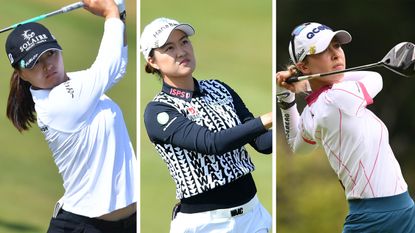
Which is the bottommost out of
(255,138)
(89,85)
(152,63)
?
(255,138)

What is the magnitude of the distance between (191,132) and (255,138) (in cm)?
40

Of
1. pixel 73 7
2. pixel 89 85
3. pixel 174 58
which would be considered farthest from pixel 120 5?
pixel 174 58

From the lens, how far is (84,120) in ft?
12.8

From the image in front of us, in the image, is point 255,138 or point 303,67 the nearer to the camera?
point 255,138

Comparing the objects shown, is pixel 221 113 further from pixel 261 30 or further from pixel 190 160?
pixel 261 30

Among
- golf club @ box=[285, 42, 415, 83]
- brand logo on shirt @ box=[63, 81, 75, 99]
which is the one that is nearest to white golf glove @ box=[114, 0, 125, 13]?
brand logo on shirt @ box=[63, 81, 75, 99]

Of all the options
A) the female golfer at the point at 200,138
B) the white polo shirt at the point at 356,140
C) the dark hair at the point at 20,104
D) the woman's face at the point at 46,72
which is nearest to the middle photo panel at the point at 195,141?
the female golfer at the point at 200,138

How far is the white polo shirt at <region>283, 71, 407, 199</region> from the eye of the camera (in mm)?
3648

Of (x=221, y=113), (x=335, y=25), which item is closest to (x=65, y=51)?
(x=221, y=113)

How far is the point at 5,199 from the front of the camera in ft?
14.4

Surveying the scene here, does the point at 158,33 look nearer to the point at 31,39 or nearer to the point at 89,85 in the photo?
the point at 89,85

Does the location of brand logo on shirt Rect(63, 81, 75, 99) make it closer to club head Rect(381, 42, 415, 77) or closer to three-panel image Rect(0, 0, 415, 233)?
three-panel image Rect(0, 0, 415, 233)

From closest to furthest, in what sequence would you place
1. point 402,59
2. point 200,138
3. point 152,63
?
1. point 200,138
2. point 152,63
3. point 402,59

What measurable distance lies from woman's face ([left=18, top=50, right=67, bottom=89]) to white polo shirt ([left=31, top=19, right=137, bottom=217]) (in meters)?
0.04
